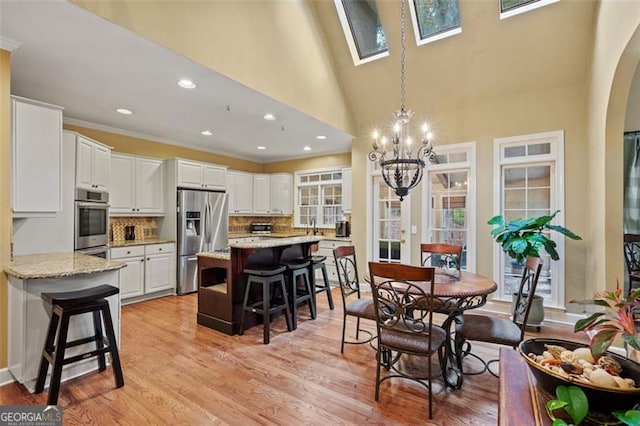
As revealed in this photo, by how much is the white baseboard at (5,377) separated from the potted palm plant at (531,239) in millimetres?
4766

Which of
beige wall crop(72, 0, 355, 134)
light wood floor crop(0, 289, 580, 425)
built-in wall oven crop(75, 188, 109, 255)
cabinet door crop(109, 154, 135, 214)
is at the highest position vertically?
beige wall crop(72, 0, 355, 134)

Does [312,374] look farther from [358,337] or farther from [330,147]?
[330,147]

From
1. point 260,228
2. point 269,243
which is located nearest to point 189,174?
point 260,228

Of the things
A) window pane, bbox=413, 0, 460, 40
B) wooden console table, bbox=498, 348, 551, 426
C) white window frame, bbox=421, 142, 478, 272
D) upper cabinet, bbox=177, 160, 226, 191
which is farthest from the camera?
upper cabinet, bbox=177, 160, 226, 191

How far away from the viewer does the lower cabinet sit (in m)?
4.50

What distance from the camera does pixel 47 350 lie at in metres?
2.36

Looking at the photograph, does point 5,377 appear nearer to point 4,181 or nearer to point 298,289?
point 4,181

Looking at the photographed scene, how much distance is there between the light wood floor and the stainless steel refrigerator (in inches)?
72.2

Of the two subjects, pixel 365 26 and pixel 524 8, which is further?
pixel 365 26

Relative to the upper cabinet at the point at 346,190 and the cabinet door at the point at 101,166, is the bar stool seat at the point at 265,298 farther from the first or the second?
the upper cabinet at the point at 346,190

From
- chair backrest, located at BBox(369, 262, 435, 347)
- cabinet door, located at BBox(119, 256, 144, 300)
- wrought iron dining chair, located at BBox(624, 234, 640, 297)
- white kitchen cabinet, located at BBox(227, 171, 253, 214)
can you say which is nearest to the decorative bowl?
chair backrest, located at BBox(369, 262, 435, 347)

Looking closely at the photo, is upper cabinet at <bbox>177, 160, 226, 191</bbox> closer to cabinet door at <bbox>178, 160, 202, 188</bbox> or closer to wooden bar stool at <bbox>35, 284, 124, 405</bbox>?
cabinet door at <bbox>178, 160, 202, 188</bbox>

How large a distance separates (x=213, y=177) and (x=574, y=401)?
18.9 ft

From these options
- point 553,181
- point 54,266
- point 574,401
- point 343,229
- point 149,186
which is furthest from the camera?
point 343,229
